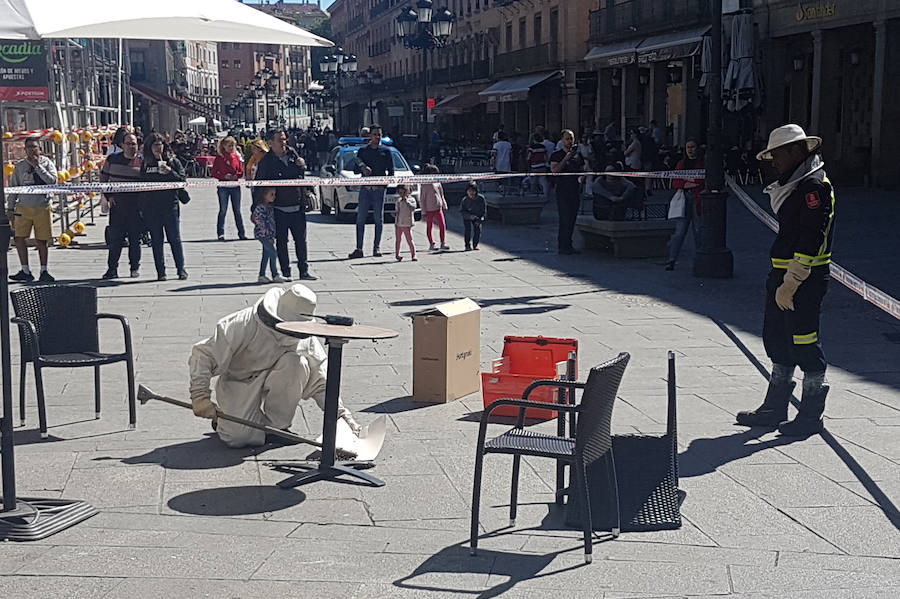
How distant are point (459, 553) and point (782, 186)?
318cm

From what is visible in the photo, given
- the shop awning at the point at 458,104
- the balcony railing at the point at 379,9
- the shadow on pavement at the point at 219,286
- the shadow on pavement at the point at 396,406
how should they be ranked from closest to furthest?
the shadow on pavement at the point at 396,406 < the shadow on pavement at the point at 219,286 < the shop awning at the point at 458,104 < the balcony railing at the point at 379,9

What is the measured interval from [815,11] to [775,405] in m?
22.0

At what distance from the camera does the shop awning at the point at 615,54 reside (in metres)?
37.3

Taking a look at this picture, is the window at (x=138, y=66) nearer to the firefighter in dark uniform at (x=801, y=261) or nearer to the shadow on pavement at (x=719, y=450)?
the firefighter in dark uniform at (x=801, y=261)

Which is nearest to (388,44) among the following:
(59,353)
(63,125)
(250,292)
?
(63,125)

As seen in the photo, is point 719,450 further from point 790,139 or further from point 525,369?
point 790,139

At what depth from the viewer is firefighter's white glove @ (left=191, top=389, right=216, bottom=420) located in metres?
6.12

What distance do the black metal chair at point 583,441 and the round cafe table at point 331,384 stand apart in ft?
3.06

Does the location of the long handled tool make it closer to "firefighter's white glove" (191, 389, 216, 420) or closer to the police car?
"firefighter's white glove" (191, 389, 216, 420)

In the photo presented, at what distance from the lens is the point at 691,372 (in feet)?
28.0

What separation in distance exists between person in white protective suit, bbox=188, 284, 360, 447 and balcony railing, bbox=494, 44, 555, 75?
41.3 metres

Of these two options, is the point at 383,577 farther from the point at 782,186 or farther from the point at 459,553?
the point at 782,186

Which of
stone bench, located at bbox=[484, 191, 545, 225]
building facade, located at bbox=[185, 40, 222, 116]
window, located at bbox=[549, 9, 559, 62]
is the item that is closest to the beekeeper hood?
stone bench, located at bbox=[484, 191, 545, 225]

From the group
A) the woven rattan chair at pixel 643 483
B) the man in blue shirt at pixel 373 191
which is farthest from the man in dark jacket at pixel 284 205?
the woven rattan chair at pixel 643 483
